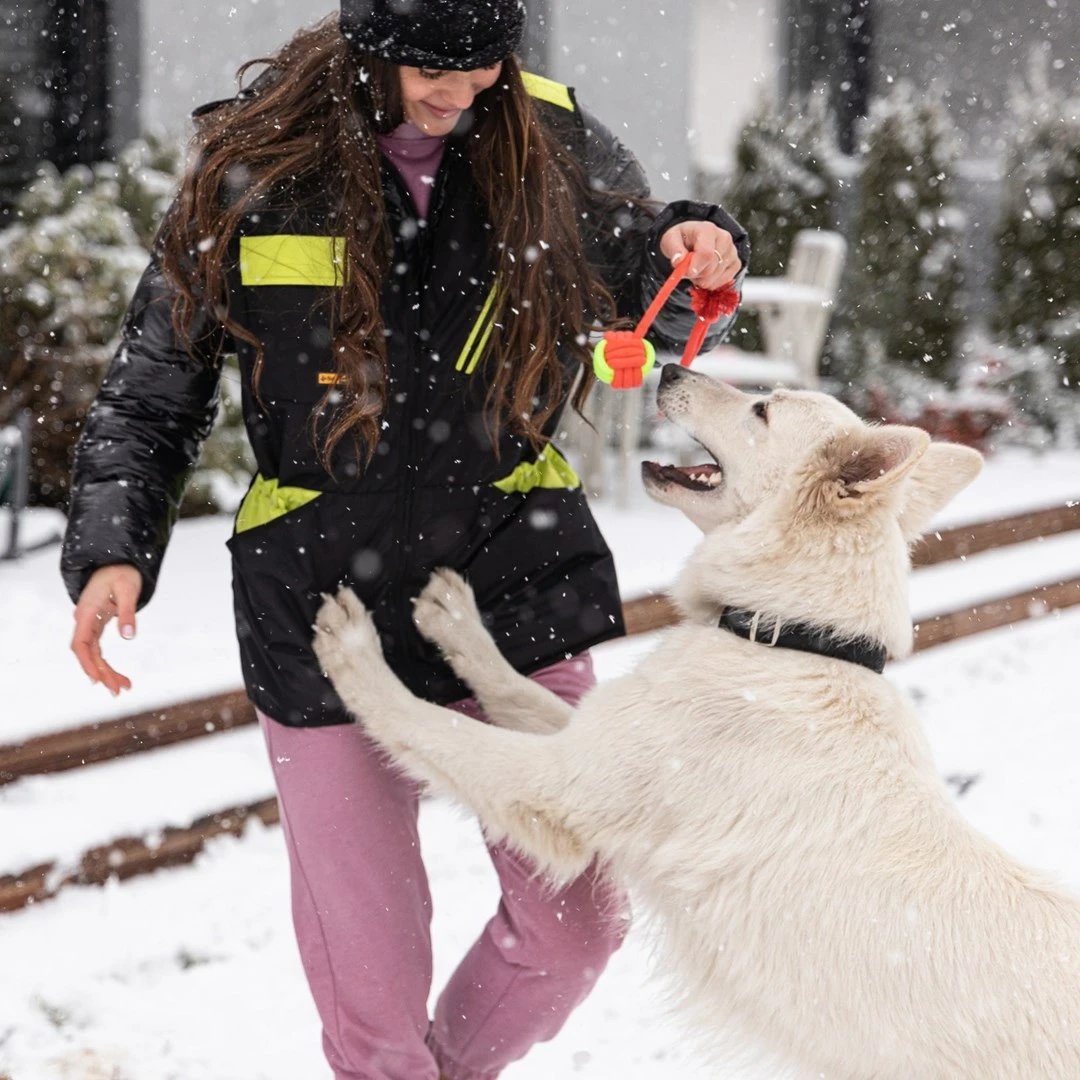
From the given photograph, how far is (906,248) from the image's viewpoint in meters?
11.0

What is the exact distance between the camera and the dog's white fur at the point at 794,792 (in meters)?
2.09

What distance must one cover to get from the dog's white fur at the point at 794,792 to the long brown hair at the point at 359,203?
0.41 m

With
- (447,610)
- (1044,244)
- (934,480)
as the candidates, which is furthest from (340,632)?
(1044,244)

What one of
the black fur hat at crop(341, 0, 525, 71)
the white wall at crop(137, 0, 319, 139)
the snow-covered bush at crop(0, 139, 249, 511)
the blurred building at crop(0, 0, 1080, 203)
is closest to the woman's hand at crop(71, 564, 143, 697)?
the black fur hat at crop(341, 0, 525, 71)

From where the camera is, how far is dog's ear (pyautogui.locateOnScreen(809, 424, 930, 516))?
228 cm

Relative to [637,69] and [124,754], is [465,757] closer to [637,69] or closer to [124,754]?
[124,754]

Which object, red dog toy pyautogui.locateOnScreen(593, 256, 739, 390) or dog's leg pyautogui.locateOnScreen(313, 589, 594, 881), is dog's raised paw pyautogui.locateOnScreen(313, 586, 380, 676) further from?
red dog toy pyautogui.locateOnScreen(593, 256, 739, 390)

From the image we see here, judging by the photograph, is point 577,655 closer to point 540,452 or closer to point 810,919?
point 540,452

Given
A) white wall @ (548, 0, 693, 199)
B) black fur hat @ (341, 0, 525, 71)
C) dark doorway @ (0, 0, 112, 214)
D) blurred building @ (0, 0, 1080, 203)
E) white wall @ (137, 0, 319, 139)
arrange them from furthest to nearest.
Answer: white wall @ (548, 0, 693, 199)
white wall @ (137, 0, 319, 139)
blurred building @ (0, 0, 1080, 203)
dark doorway @ (0, 0, 112, 214)
black fur hat @ (341, 0, 525, 71)

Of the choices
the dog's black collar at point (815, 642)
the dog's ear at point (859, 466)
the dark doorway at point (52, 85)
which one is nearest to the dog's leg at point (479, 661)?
the dog's black collar at point (815, 642)

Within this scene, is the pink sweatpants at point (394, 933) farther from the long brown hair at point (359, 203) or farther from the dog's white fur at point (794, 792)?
the long brown hair at point (359, 203)

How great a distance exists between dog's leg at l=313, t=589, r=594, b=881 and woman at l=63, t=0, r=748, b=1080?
5 centimetres

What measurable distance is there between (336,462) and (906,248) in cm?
963

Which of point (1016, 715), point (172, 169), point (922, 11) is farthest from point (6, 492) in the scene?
point (922, 11)
